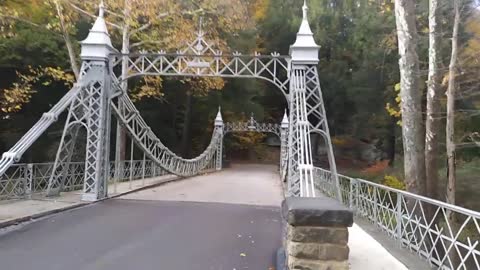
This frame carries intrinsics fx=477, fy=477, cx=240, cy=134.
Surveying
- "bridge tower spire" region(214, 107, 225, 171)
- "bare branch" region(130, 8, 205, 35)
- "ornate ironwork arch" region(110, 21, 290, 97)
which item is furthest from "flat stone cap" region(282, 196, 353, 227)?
"bridge tower spire" region(214, 107, 225, 171)

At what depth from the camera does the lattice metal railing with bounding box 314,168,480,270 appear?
16.7ft

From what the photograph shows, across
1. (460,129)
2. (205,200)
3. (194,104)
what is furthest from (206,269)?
(194,104)

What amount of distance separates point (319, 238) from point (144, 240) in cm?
416

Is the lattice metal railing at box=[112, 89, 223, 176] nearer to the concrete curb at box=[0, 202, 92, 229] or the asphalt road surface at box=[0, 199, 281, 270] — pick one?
the concrete curb at box=[0, 202, 92, 229]

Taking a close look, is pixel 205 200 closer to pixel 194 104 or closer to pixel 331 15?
pixel 194 104

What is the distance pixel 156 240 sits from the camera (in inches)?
314

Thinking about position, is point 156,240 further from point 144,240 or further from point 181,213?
point 181,213

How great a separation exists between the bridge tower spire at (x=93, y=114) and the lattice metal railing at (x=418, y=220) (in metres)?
6.72

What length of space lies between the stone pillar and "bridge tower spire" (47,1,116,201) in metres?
9.40

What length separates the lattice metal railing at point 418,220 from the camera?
5.10 metres

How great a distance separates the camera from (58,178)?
1355cm

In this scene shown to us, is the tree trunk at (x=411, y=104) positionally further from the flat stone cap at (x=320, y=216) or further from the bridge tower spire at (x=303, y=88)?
the flat stone cap at (x=320, y=216)

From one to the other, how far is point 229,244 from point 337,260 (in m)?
3.49

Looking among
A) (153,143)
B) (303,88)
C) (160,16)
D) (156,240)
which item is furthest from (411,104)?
(160,16)
